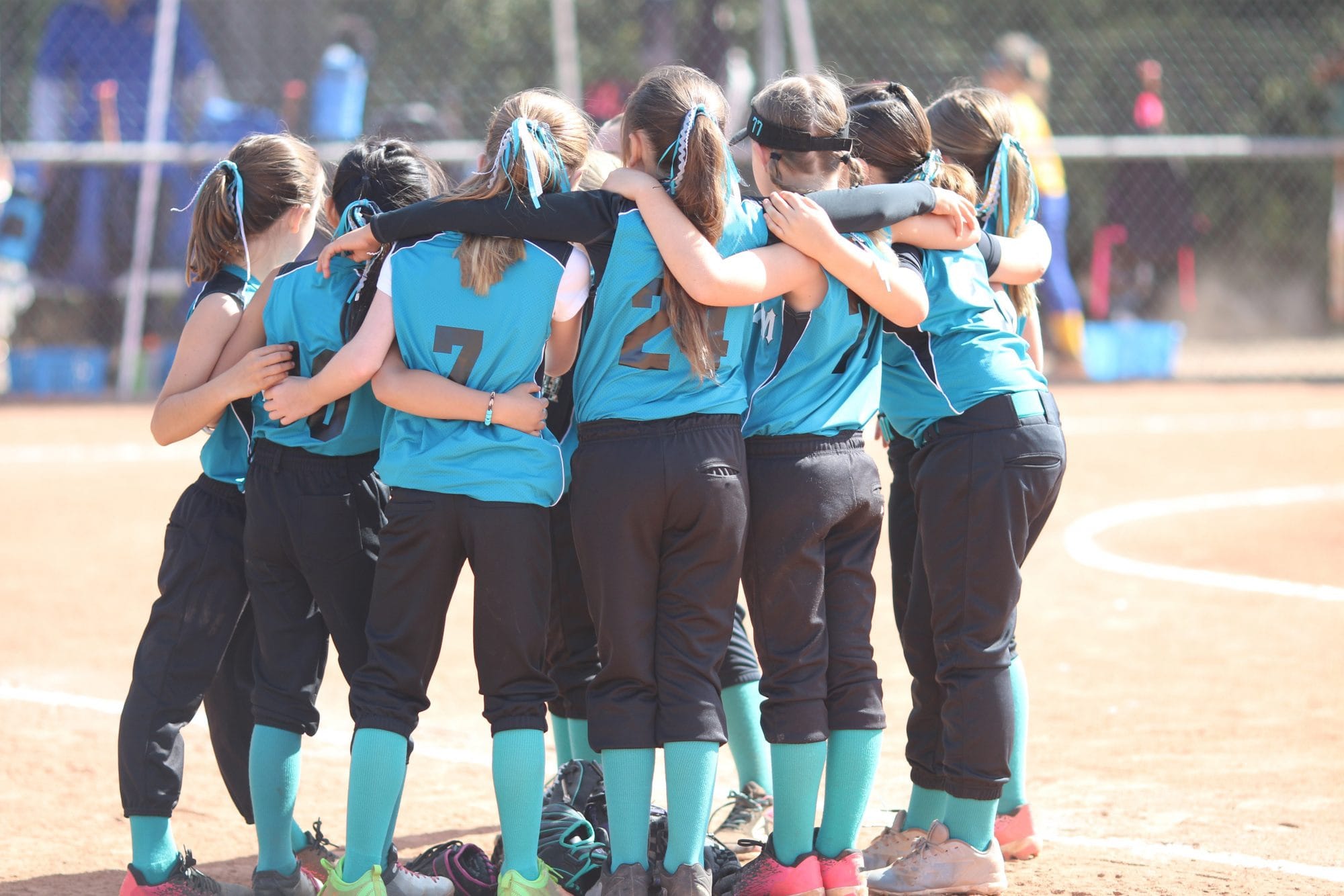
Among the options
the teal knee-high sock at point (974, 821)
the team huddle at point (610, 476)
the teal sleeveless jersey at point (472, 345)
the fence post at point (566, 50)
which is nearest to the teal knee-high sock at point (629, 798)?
the team huddle at point (610, 476)

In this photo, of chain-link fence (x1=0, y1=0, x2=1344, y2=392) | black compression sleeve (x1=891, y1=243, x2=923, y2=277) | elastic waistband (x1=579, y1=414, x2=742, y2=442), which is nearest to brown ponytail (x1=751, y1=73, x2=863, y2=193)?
black compression sleeve (x1=891, y1=243, x2=923, y2=277)

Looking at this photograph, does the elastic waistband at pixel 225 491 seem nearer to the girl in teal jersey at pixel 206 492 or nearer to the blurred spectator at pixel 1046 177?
the girl in teal jersey at pixel 206 492

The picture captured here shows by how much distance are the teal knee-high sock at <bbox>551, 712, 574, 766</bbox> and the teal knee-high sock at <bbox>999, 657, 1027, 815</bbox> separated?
1.05 m

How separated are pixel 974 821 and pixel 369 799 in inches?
51.5

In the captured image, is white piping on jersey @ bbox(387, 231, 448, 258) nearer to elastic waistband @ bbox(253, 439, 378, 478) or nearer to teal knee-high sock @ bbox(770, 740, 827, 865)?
elastic waistband @ bbox(253, 439, 378, 478)

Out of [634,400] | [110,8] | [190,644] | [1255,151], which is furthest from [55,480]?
[1255,151]

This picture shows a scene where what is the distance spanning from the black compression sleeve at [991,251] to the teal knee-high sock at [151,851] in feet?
7.15

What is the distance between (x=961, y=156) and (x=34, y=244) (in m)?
10.0

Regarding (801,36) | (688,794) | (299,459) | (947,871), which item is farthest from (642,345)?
(801,36)

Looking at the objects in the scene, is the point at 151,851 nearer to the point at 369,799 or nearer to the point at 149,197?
the point at 369,799

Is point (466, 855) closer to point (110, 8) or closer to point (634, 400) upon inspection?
point (634, 400)

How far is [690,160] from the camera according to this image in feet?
9.69

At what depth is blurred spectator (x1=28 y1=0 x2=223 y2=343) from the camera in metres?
11.7

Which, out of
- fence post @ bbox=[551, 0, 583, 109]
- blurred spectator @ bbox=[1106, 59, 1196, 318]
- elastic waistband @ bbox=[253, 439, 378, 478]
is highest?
fence post @ bbox=[551, 0, 583, 109]
